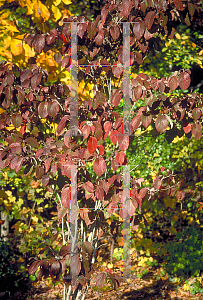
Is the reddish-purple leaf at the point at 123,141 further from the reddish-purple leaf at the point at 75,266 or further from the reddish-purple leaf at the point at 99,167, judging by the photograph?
the reddish-purple leaf at the point at 75,266

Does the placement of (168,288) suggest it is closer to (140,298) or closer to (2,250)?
(140,298)

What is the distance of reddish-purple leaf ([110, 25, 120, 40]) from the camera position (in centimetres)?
169

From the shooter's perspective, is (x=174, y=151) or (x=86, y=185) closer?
(x=86, y=185)

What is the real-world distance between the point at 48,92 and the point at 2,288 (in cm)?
237

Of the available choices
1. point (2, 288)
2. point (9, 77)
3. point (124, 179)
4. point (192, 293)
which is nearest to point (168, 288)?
point (192, 293)

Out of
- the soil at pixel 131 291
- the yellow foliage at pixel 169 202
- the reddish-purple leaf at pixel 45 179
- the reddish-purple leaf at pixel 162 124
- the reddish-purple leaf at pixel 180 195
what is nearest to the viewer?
the reddish-purple leaf at pixel 162 124

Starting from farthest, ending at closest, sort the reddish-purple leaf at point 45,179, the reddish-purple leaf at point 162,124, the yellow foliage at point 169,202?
the yellow foliage at point 169,202
the reddish-purple leaf at point 45,179
the reddish-purple leaf at point 162,124

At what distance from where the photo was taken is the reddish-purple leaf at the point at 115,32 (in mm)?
1693

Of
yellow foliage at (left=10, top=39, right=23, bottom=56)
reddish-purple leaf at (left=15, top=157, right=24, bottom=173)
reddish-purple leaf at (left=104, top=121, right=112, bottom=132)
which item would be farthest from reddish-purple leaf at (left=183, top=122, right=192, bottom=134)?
yellow foliage at (left=10, top=39, right=23, bottom=56)

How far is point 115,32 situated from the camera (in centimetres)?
170

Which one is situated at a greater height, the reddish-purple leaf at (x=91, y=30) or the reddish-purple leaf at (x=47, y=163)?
the reddish-purple leaf at (x=91, y=30)

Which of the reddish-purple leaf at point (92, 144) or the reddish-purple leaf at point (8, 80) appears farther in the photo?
the reddish-purple leaf at point (8, 80)

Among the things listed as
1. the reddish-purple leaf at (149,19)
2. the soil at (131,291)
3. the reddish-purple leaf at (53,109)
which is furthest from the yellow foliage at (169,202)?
the reddish-purple leaf at (149,19)

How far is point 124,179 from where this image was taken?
5.98 ft
